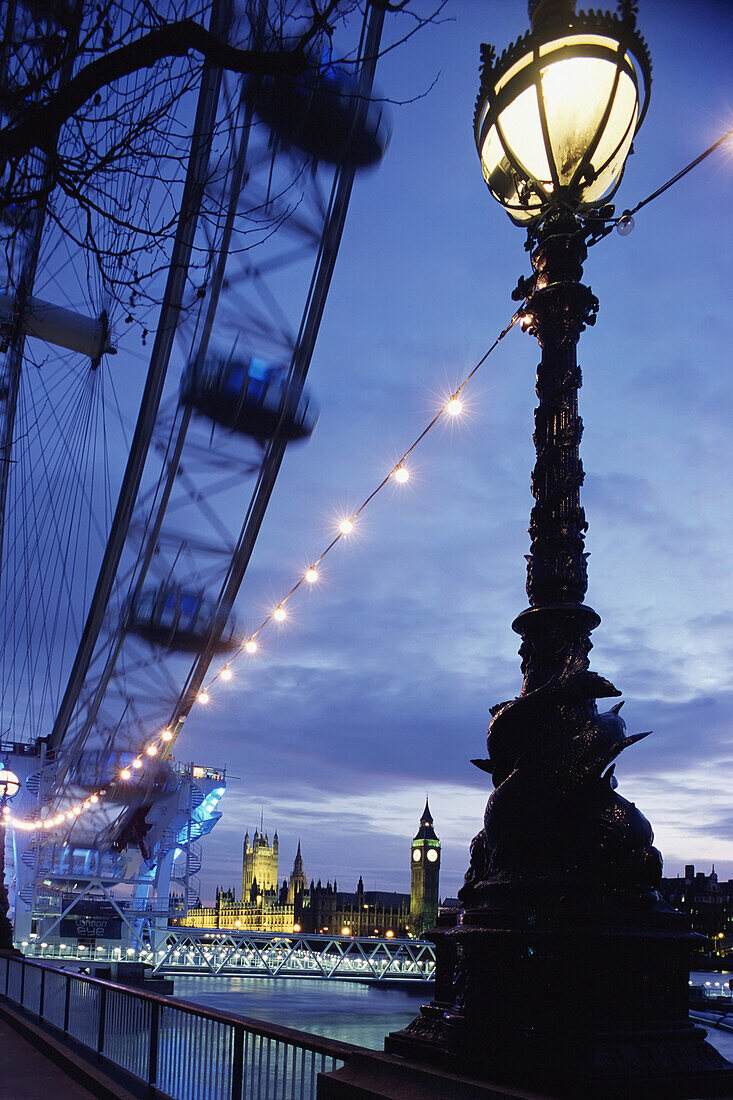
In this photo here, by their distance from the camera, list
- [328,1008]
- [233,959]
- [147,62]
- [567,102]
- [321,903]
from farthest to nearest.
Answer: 1. [321,903]
2. [233,959]
3. [328,1008]
4. [147,62]
5. [567,102]

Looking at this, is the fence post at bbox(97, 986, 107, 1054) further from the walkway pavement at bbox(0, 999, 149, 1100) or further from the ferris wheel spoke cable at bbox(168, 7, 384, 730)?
the ferris wheel spoke cable at bbox(168, 7, 384, 730)

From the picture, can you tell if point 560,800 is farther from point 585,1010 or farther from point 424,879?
point 424,879

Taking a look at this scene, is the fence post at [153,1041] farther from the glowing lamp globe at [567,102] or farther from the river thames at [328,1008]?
the river thames at [328,1008]

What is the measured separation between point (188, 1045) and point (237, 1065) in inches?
42.9

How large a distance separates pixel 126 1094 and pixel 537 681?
5.30 meters

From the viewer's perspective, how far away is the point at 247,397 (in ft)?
68.7

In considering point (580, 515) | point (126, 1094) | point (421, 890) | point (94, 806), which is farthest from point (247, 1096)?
point (421, 890)

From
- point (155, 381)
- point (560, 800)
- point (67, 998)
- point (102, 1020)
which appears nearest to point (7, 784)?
point (155, 381)

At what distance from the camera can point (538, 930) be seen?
3.27 metres

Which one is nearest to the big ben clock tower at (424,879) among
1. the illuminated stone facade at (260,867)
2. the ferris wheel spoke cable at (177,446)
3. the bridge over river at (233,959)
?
the illuminated stone facade at (260,867)

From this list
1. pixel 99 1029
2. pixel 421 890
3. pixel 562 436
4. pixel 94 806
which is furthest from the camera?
pixel 421 890

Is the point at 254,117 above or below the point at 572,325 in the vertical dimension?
above

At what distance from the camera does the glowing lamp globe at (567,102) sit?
13.2 feet

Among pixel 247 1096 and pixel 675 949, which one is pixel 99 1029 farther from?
pixel 675 949
